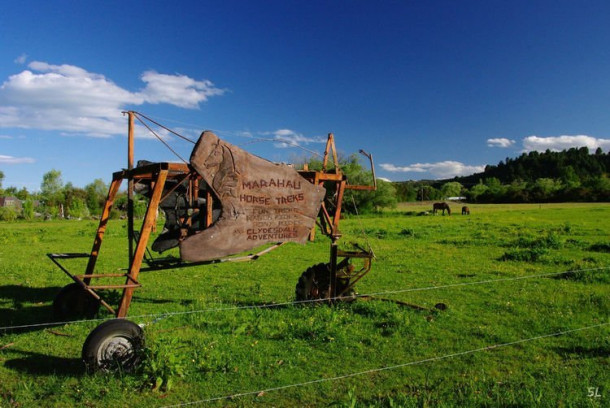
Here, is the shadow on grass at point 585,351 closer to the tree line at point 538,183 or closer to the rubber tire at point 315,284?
the rubber tire at point 315,284

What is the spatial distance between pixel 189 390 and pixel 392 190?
6970cm

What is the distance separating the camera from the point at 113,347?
5617 millimetres

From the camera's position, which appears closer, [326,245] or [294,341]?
[294,341]

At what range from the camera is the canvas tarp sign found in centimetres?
614

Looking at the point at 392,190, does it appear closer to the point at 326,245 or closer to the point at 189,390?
the point at 326,245

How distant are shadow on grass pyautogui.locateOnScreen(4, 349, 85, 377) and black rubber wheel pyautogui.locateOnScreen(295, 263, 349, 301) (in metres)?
4.19

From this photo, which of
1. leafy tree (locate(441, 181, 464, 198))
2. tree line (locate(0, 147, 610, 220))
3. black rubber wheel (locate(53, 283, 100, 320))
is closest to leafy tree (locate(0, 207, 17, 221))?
tree line (locate(0, 147, 610, 220))

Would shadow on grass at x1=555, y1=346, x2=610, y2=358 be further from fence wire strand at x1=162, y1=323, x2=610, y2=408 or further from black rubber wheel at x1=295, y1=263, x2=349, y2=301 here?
black rubber wheel at x1=295, y1=263, x2=349, y2=301

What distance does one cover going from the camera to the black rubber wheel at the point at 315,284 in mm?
A: 8836

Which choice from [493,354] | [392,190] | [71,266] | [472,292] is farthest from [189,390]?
[392,190]

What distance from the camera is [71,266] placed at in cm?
1605

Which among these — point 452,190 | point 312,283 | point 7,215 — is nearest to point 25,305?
point 312,283

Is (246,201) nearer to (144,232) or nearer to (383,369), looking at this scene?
(144,232)

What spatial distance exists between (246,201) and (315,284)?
10.6ft
